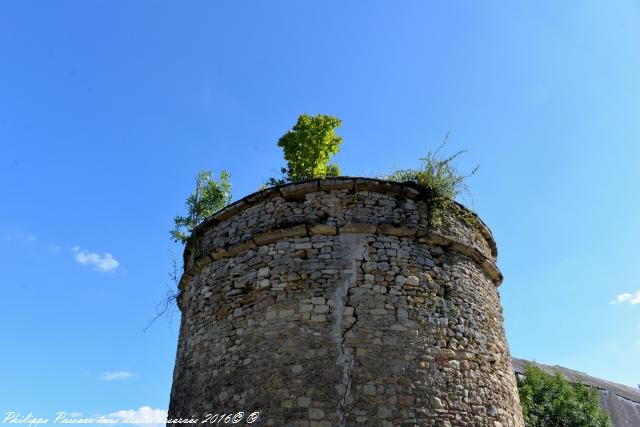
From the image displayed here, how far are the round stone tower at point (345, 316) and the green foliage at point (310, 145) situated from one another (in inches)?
115

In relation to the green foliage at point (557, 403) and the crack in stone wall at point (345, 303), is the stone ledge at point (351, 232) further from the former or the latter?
the green foliage at point (557, 403)

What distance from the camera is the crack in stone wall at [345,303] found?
5.39m

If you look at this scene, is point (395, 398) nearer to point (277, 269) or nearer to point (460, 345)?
point (460, 345)

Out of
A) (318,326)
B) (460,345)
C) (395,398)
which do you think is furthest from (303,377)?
(460,345)

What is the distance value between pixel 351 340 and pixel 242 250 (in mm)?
2085

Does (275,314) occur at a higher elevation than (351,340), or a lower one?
higher

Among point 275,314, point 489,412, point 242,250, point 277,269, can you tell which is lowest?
point 489,412

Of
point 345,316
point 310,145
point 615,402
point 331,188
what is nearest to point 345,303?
point 345,316

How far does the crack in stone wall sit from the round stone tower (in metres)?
0.01

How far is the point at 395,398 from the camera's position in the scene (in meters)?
5.38

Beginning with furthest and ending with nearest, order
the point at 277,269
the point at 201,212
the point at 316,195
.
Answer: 1. the point at 201,212
2. the point at 316,195
3. the point at 277,269

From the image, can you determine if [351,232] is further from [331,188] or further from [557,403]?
[557,403]

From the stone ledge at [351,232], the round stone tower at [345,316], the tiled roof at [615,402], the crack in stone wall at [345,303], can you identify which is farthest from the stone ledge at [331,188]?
the tiled roof at [615,402]

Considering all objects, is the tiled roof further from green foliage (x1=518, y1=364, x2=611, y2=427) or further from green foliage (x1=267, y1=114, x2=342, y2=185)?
green foliage (x1=267, y1=114, x2=342, y2=185)
